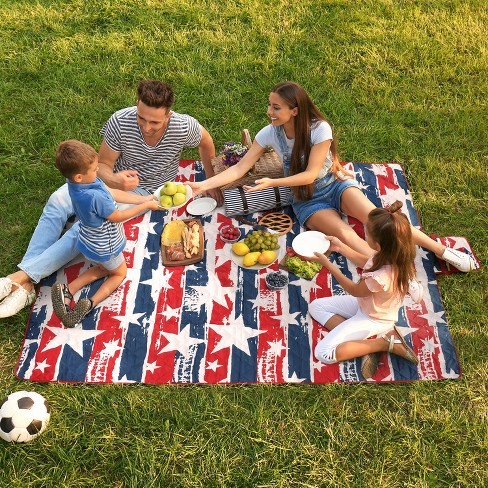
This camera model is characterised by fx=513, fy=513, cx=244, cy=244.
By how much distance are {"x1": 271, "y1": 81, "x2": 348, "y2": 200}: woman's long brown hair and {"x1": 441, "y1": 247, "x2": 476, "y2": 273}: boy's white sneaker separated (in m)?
1.36

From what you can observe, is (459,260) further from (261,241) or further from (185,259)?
(185,259)

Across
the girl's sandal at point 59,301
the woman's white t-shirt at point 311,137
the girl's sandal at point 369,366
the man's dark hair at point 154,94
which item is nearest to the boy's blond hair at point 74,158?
the man's dark hair at point 154,94

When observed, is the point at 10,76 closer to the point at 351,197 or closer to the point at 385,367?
the point at 351,197

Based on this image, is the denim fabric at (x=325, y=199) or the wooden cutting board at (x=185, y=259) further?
the denim fabric at (x=325, y=199)

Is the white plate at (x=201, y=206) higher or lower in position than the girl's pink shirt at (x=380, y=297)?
lower

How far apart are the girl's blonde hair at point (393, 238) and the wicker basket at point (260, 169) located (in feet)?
6.85

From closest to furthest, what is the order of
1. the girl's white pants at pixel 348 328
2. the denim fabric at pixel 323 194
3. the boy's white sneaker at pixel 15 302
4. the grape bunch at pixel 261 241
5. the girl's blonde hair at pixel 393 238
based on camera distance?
1. the girl's blonde hair at pixel 393 238
2. the girl's white pants at pixel 348 328
3. the boy's white sneaker at pixel 15 302
4. the grape bunch at pixel 261 241
5. the denim fabric at pixel 323 194

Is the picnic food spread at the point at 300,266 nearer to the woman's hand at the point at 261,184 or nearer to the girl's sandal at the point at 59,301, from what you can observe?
the woman's hand at the point at 261,184

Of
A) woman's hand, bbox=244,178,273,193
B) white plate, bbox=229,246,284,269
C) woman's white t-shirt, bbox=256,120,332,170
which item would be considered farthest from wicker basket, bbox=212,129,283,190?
white plate, bbox=229,246,284,269

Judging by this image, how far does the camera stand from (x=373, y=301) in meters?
4.30

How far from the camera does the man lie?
4930mm

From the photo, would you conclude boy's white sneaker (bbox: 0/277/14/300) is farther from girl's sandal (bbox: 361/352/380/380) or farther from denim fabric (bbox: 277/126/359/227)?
girl's sandal (bbox: 361/352/380/380)

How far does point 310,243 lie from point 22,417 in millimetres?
3031

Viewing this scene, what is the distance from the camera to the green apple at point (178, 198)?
17.5 feet
